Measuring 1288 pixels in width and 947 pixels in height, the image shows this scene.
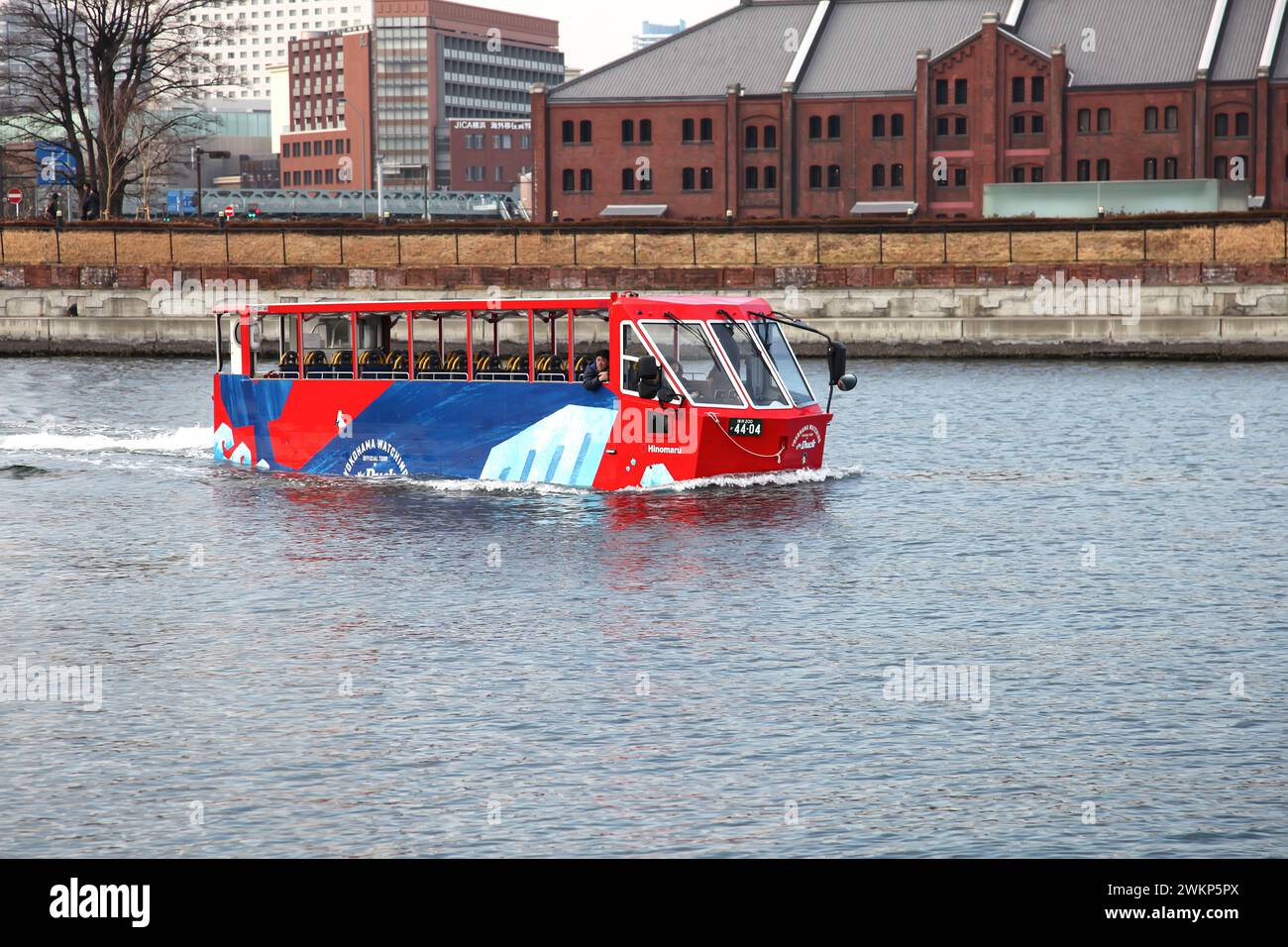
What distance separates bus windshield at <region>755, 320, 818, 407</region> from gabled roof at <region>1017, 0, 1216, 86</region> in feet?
241

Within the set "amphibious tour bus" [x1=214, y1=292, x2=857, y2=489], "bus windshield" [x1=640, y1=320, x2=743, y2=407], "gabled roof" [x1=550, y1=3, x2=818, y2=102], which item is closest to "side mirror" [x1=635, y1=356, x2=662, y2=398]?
"amphibious tour bus" [x1=214, y1=292, x2=857, y2=489]

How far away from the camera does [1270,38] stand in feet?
301

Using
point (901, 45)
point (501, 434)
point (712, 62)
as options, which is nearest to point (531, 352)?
point (501, 434)

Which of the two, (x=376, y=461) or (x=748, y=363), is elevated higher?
(x=748, y=363)

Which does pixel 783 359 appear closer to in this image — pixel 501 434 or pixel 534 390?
pixel 534 390

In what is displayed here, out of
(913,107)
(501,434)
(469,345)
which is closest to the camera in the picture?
(469,345)

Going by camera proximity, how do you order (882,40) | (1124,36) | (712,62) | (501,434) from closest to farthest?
1. (501,434)
2. (1124,36)
3. (882,40)
4. (712,62)

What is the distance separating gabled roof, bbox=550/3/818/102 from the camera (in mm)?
100812

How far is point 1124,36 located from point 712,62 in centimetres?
2266

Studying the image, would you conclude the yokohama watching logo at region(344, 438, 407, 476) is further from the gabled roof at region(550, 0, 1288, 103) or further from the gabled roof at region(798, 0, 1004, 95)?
the gabled roof at region(798, 0, 1004, 95)

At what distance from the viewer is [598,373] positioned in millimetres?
24891

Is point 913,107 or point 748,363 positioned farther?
point 913,107
